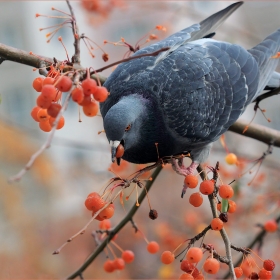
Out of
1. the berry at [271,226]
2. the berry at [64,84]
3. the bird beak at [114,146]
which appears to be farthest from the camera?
the berry at [271,226]

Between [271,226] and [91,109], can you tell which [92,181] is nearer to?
[271,226]

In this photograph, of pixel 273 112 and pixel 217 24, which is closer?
pixel 217 24

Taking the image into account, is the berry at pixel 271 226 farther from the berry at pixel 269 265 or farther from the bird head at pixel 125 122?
the bird head at pixel 125 122

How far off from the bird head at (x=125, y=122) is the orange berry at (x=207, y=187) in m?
0.33

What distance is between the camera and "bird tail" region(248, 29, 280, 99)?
2.39 meters

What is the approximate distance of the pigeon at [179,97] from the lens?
1.75m

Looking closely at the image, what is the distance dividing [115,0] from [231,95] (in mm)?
1465

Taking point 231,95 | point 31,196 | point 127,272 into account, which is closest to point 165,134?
point 231,95

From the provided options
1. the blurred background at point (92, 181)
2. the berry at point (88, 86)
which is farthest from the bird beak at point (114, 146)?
the blurred background at point (92, 181)

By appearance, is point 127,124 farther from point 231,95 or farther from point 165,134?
point 231,95

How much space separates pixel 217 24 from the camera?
2.43 m

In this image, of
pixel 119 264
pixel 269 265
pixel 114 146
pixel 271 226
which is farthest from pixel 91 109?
pixel 271 226

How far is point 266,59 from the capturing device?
2447 millimetres

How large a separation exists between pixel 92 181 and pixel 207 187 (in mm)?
5430
